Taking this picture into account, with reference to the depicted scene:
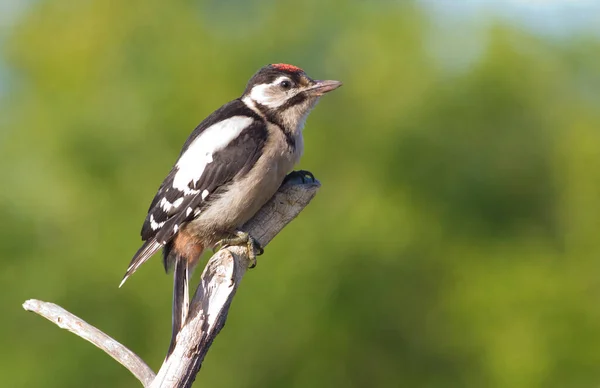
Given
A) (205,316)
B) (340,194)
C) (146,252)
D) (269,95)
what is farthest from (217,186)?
(340,194)

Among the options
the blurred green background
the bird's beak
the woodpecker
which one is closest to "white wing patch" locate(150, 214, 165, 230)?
the woodpecker

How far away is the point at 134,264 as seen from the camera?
4668 millimetres

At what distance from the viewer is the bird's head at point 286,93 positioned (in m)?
5.25

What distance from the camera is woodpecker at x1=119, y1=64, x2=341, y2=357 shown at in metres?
4.83

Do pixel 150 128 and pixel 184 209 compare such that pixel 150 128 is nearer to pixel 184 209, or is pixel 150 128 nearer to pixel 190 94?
pixel 190 94

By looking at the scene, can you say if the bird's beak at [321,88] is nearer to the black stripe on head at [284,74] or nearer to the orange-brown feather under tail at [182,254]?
the black stripe on head at [284,74]

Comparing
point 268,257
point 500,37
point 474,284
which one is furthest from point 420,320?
point 500,37

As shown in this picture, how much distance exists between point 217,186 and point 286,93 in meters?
0.71

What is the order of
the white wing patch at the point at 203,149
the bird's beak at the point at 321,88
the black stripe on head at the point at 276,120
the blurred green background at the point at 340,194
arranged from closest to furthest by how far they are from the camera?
the white wing patch at the point at 203,149
the black stripe on head at the point at 276,120
the bird's beak at the point at 321,88
the blurred green background at the point at 340,194

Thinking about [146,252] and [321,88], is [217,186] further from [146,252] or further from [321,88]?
[321,88]

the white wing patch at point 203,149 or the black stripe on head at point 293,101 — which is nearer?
the white wing patch at point 203,149

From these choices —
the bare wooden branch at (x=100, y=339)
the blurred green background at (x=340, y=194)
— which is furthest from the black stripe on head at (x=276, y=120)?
the blurred green background at (x=340, y=194)

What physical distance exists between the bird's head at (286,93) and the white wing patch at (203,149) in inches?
10.7

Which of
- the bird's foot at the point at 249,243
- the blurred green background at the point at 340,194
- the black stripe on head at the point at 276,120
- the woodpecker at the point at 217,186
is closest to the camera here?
the bird's foot at the point at 249,243
